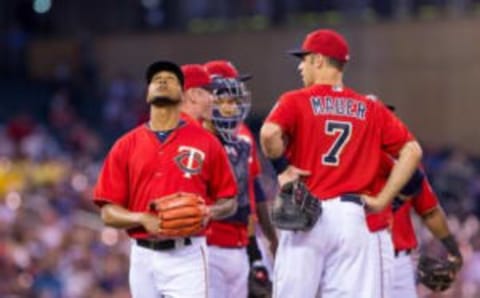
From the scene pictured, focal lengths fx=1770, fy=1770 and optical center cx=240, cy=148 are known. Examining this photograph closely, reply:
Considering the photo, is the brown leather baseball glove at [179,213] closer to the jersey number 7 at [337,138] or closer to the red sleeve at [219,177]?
the red sleeve at [219,177]

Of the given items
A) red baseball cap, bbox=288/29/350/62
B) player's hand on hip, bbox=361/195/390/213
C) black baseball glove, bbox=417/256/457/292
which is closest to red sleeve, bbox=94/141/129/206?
red baseball cap, bbox=288/29/350/62

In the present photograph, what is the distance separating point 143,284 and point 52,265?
7318 mm

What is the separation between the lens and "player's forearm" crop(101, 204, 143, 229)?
9.09 meters

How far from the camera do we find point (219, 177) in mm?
9375

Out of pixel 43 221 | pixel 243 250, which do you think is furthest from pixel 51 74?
pixel 243 250

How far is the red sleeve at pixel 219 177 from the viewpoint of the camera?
9320mm

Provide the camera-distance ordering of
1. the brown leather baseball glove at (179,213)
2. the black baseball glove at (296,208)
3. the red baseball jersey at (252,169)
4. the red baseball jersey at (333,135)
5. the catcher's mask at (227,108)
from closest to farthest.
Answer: the brown leather baseball glove at (179,213) → the black baseball glove at (296,208) → the red baseball jersey at (333,135) → the catcher's mask at (227,108) → the red baseball jersey at (252,169)

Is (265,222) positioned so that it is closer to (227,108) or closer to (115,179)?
(227,108)

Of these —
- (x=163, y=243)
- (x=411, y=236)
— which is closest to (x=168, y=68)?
(x=163, y=243)

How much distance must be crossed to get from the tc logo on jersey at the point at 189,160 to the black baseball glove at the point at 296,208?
18.6 inches

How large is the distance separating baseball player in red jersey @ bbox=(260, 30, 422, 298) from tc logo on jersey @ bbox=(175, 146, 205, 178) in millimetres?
350

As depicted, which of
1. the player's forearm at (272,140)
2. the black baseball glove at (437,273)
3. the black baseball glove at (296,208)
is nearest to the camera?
the black baseball glove at (296,208)

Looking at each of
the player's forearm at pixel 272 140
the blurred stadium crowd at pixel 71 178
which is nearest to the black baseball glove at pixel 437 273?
the player's forearm at pixel 272 140

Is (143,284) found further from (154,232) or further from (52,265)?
(52,265)
